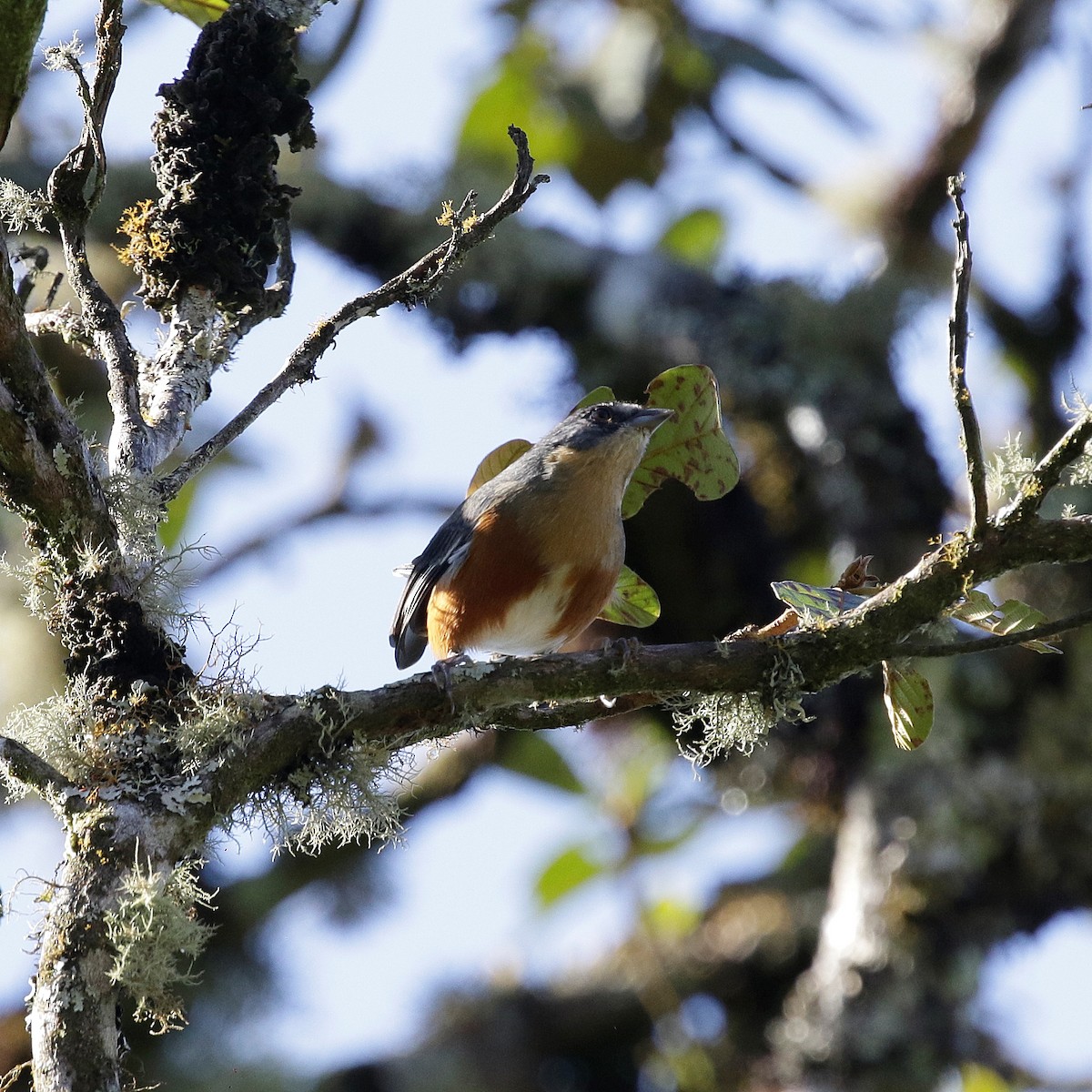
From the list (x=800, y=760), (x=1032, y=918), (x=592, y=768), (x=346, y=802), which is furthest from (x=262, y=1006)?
(x=346, y=802)

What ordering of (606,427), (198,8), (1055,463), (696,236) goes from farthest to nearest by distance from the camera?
(696,236), (606,427), (198,8), (1055,463)

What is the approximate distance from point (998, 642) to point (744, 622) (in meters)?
5.71

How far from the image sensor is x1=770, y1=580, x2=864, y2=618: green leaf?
8.38 feet

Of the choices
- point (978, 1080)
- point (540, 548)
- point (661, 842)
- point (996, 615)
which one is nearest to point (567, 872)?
point (661, 842)

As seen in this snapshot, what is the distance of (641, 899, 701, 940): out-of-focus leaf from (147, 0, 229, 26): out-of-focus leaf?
6.99 meters

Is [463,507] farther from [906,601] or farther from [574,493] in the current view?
[906,601]

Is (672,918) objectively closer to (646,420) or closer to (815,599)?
(646,420)

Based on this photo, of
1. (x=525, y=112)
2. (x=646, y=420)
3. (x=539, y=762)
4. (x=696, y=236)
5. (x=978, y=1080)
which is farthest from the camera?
(x=696, y=236)

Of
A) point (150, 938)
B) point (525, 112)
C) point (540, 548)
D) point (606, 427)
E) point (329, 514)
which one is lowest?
point (150, 938)

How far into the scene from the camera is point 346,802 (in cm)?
253

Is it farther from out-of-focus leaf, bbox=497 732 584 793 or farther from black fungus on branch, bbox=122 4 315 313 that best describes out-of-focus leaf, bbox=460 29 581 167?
black fungus on branch, bbox=122 4 315 313

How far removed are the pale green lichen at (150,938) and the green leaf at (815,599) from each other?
4.23ft

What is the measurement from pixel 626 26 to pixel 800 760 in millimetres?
5593

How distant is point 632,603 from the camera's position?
351 centimetres
